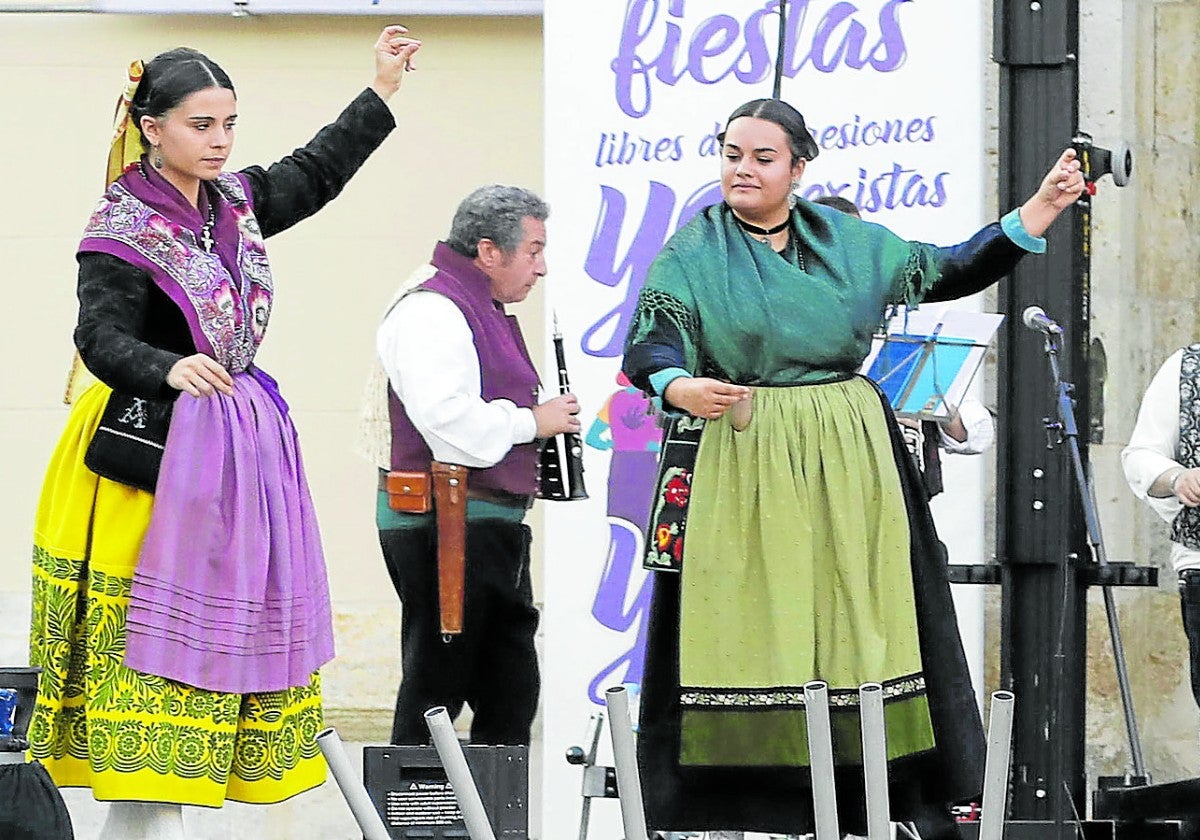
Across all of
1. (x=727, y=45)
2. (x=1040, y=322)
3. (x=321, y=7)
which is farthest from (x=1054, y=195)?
(x=321, y=7)

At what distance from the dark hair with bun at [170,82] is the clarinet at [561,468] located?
1.51 m

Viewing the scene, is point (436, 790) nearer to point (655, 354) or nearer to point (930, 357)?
point (655, 354)

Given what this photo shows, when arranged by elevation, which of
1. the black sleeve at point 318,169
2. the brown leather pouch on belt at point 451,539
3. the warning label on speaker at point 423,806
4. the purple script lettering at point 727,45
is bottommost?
the warning label on speaker at point 423,806

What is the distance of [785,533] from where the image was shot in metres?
3.62

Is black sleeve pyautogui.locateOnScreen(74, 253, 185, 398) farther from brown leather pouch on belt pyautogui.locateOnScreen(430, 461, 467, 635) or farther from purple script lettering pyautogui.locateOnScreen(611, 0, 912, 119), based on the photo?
purple script lettering pyautogui.locateOnScreen(611, 0, 912, 119)

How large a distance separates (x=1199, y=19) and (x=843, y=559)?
328 centimetres

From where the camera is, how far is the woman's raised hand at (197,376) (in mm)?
3520

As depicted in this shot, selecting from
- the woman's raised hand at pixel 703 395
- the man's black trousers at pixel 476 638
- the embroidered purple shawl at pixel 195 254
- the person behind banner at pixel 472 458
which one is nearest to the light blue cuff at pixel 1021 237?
the woman's raised hand at pixel 703 395

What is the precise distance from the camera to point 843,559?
142 inches

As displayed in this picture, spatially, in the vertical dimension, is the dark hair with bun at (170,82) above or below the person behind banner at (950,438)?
above

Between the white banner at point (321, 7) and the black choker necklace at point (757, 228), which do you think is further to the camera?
the white banner at point (321, 7)

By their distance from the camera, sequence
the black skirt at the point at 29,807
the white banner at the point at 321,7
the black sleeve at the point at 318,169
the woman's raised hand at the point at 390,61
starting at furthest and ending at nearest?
the white banner at the point at 321,7 → the woman's raised hand at the point at 390,61 → the black sleeve at the point at 318,169 → the black skirt at the point at 29,807

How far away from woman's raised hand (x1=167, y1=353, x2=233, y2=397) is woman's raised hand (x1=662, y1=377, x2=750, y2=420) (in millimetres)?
730

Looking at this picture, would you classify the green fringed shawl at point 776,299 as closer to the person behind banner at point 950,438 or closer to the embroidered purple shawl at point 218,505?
the embroidered purple shawl at point 218,505
